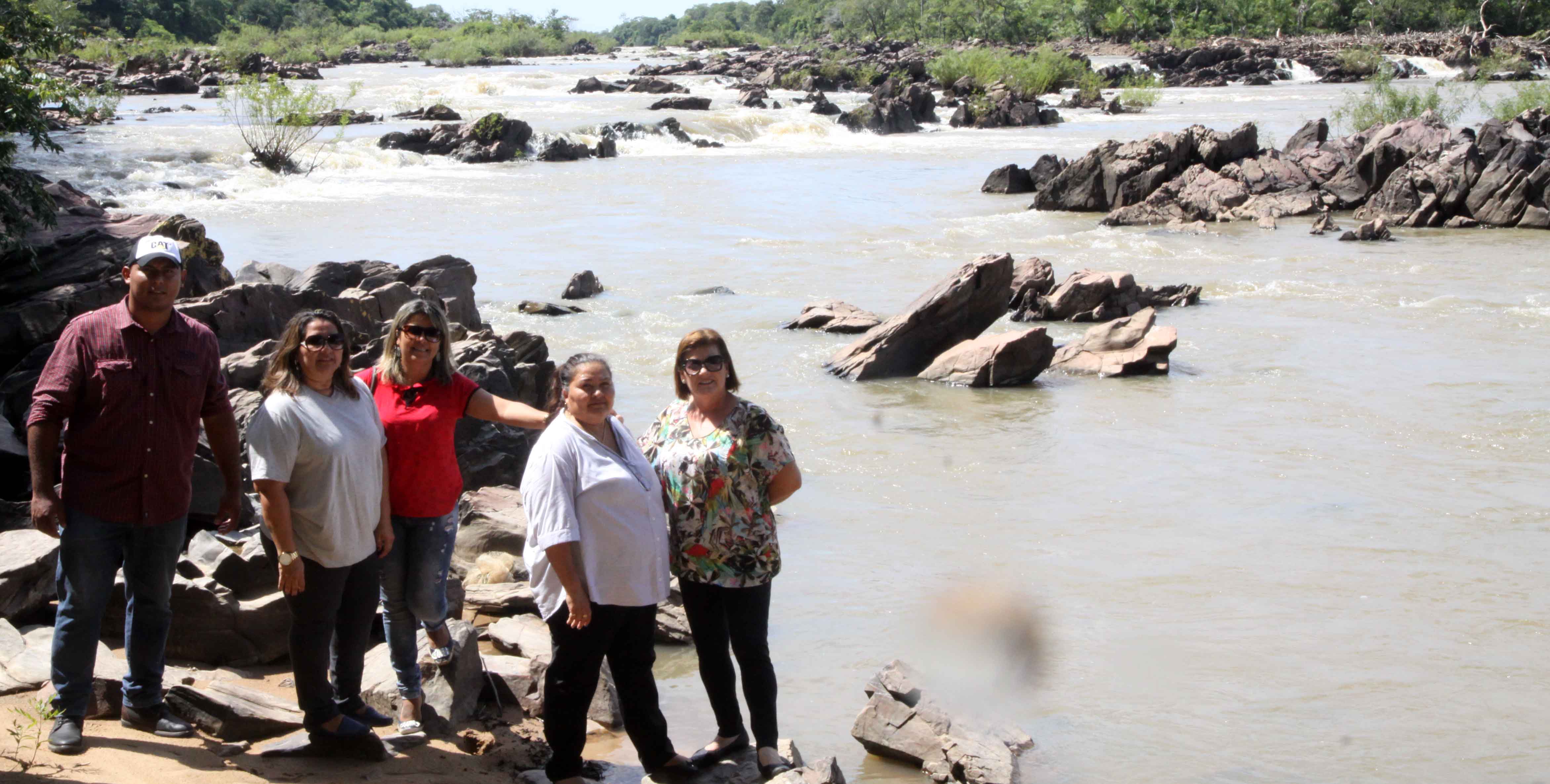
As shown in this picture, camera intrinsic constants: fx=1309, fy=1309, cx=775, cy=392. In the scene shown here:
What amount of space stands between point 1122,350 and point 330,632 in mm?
9566

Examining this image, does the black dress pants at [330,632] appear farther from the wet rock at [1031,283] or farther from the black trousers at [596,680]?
the wet rock at [1031,283]

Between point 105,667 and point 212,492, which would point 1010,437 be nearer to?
point 212,492

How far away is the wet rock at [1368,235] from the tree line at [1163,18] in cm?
5813

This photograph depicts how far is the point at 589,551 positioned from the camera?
3.74 metres

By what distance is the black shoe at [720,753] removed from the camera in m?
4.18

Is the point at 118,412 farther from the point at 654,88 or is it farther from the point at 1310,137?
the point at 654,88

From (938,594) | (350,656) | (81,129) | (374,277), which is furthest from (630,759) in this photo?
(81,129)

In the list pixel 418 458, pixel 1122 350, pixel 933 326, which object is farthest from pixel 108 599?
pixel 1122 350

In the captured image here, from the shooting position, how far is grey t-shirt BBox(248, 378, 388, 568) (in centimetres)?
372

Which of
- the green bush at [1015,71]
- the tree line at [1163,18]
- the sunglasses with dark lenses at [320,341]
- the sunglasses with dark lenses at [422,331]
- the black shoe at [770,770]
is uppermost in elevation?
the tree line at [1163,18]

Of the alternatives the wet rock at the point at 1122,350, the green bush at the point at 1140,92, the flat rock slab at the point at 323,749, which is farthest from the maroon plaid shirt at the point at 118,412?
the green bush at the point at 1140,92

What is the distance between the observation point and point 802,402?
1101 cm

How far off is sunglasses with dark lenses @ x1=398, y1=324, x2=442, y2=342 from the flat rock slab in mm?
1237

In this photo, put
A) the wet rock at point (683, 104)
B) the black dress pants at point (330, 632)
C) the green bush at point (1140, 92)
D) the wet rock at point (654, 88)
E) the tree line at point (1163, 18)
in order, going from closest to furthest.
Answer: the black dress pants at point (330, 632), the wet rock at point (683, 104), the green bush at point (1140, 92), the wet rock at point (654, 88), the tree line at point (1163, 18)
